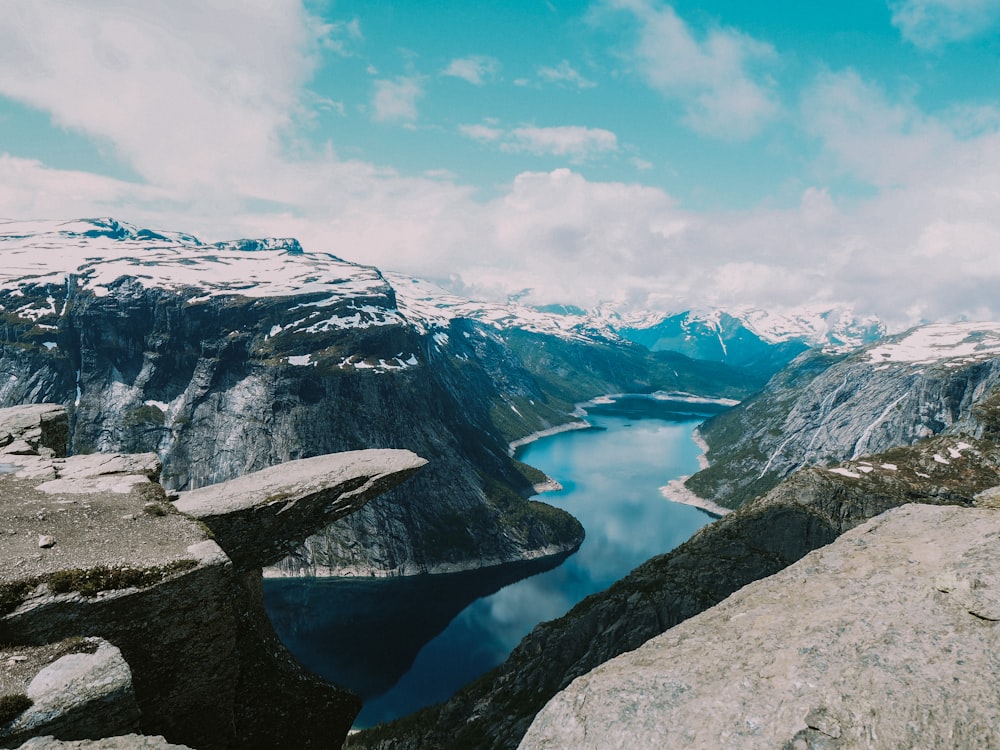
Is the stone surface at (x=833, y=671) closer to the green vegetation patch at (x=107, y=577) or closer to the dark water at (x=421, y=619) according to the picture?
the green vegetation patch at (x=107, y=577)

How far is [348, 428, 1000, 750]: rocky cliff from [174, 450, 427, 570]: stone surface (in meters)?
48.4

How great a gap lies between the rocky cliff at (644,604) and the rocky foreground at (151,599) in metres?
46.9

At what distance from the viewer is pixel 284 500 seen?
60.7ft

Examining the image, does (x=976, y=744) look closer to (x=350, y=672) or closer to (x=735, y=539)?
(x=735, y=539)

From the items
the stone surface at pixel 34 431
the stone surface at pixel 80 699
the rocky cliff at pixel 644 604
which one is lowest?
the rocky cliff at pixel 644 604

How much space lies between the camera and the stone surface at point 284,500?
17.4 meters

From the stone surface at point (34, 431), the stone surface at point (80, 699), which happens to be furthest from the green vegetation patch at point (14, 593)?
the stone surface at point (34, 431)

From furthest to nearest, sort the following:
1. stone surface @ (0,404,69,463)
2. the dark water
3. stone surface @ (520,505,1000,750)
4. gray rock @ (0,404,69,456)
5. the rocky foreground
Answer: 1. the dark water
2. gray rock @ (0,404,69,456)
3. stone surface @ (0,404,69,463)
4. the rocky foreground
5. stone surface @ (520,505,1000,750)

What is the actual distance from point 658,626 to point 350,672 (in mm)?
92117

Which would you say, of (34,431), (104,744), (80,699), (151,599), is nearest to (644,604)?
(34,431)

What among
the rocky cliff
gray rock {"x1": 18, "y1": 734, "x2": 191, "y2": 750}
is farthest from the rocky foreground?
the rocky cliff

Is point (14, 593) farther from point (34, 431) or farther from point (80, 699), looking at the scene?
point (34, 431)

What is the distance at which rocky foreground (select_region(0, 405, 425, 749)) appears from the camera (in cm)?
1004

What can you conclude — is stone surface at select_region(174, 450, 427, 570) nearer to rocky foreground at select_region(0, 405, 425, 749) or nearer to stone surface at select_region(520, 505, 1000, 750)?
rocky foreground at select_region(0, 405, 425, 749)
